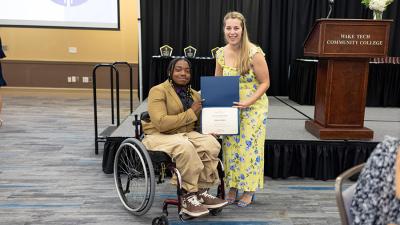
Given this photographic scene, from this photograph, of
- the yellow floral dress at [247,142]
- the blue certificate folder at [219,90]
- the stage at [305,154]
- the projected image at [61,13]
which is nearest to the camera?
the blue certificate folder at [219,90]

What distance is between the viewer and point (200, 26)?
20.9 ft

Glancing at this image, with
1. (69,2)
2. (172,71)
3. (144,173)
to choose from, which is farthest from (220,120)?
(69,2)

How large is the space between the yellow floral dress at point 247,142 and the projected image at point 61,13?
5.53m

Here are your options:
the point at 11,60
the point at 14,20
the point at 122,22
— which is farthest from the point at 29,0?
the point at 122,22

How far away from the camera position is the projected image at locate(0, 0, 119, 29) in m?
7.37

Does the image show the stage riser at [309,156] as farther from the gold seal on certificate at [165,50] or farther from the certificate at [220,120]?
the gold seal on certificate at [165,50]

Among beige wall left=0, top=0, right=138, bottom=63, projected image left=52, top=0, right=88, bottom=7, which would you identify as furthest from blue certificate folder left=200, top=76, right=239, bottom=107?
projected image left=52, top=0, right=88, bottom=7

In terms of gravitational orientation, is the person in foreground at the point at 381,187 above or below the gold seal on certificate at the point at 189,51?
below

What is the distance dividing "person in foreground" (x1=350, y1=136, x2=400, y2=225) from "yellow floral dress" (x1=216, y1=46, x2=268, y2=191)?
131cm

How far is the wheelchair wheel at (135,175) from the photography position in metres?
2.11

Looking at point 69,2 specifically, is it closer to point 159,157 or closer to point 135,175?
point 135,175

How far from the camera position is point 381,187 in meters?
1.08

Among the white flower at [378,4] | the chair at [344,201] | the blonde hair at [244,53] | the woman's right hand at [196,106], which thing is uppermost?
the white flower at [378,4]

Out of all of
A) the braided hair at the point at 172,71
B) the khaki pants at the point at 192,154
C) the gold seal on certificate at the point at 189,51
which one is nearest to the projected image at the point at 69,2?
the gold seal on certificate at the point at 189,51
